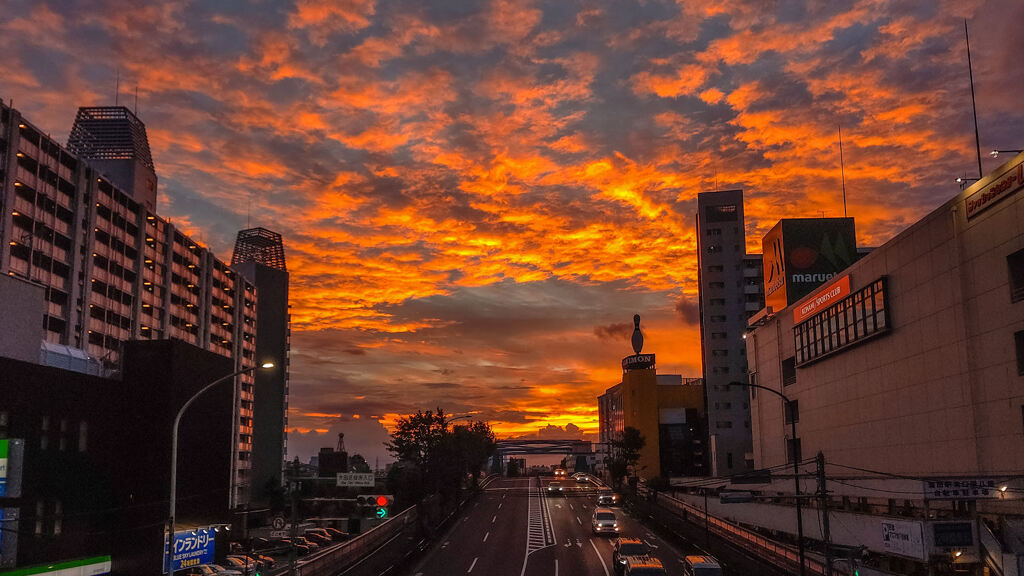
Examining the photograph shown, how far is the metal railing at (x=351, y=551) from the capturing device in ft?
150

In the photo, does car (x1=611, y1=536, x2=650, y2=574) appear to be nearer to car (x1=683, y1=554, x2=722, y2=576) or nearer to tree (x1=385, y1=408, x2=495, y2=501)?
car (x1=683, y1=554, x2=722, y2=576)

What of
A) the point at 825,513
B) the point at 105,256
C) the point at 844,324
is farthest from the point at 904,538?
the point at 105,256

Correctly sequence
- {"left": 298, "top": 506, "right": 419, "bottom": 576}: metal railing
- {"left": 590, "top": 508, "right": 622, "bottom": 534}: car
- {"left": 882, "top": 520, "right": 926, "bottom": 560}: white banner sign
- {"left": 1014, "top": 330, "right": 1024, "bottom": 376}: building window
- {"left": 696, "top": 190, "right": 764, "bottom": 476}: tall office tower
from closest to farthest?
{"left": 882, "top": 520, "right": 926, "bottom": 560}: white banner sign < {"left": 1014, "top": 330, "right": 1024, "bottom": 376}: building window < {"left": 298, "top": 506, "right": 419, "bottom": 576}: metal railing < {"left": 590, "top": 508, "right": 622, "bottom": 534}: car < {"left": 696, "top": 190, "right": 764, "bottom": 476}: tall office tower

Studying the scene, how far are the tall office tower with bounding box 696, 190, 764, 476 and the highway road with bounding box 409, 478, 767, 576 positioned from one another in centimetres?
6232

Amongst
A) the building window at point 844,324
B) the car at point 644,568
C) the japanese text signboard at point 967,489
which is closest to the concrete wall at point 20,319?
the car at point 644,568

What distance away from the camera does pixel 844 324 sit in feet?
211

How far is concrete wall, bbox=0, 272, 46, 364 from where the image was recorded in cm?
4356

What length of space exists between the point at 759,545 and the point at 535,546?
50.5 ft

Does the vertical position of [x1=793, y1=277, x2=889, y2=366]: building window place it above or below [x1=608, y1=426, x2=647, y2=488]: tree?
above

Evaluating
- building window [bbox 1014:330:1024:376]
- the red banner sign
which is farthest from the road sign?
the red banner sign

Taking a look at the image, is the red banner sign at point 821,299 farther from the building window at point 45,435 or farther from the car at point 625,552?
the building window at point 45,435

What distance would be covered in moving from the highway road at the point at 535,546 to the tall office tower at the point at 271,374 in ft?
285

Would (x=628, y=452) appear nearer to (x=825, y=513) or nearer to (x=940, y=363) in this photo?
(x=940, y=363)

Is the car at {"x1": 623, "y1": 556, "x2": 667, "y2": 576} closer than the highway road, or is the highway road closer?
the car at {"x1": 623, "y1": 556, "x2": 667, "y2": 576}
